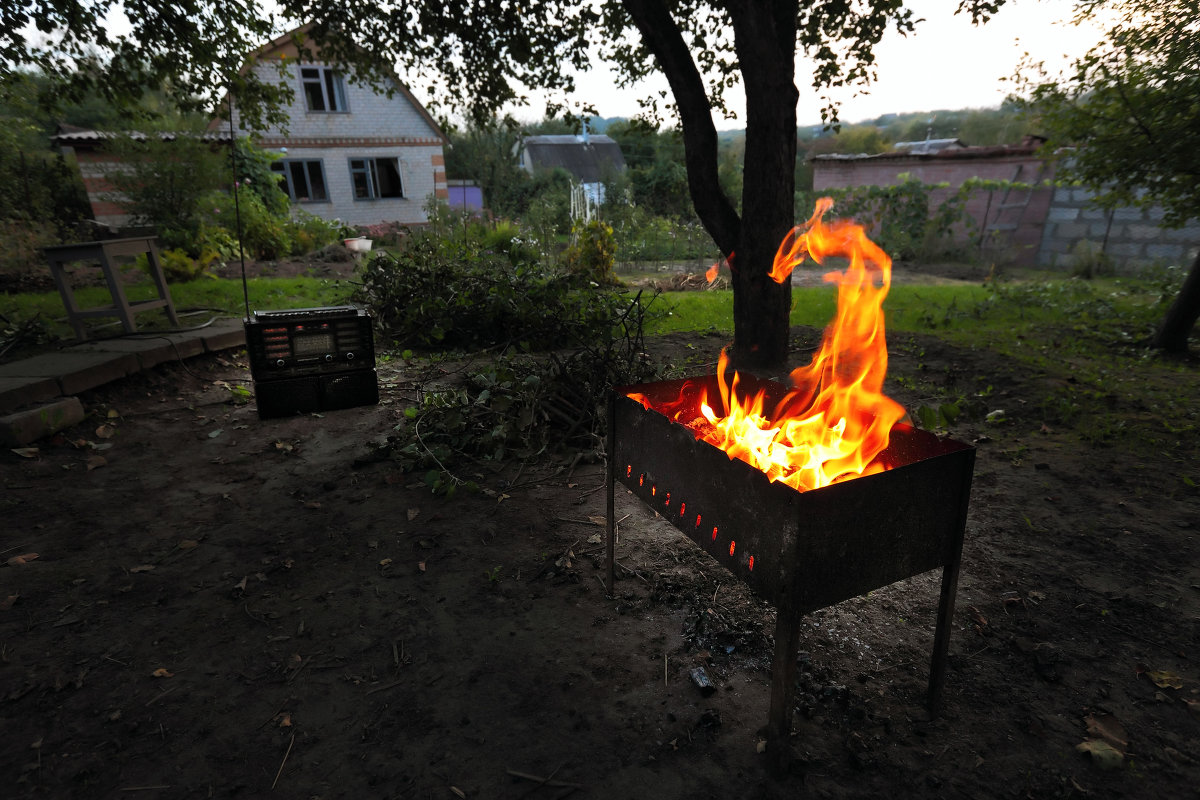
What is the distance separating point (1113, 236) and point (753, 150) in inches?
518

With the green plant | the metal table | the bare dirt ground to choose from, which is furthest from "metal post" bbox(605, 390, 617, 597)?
the green plant

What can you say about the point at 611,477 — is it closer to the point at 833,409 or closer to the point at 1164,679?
the point at 833,409

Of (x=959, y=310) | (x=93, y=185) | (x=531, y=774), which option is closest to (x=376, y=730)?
(x=531, y=774)

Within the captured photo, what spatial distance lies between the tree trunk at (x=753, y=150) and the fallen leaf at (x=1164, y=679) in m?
3.73

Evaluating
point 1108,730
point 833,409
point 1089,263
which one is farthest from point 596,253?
point 1089,263

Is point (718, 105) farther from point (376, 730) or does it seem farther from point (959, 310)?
point (376, 730)

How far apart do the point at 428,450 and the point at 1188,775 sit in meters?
4.46

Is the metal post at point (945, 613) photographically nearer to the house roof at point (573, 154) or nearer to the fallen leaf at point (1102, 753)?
the fallen leaf at point (1102, 753)

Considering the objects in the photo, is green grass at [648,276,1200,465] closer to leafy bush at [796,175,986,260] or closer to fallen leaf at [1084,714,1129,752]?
fallen leaf at [1084,714,1129,752]

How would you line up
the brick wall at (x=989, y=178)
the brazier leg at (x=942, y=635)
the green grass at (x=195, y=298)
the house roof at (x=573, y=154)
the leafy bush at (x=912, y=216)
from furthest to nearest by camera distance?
the house roof at (x=573, y=154) < the leafy bush at (x=912, y=216) < the brick wall at (x=989, y=178) < the green grass at (x=195, y=298) < the brazier leg at (x=942, y=635)

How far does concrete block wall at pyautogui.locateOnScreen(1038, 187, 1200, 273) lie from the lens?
40.3 feet

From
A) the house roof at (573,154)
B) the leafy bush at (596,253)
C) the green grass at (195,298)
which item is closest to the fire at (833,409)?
the green grass at (195,298)

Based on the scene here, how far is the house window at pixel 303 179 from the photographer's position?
20.7 m

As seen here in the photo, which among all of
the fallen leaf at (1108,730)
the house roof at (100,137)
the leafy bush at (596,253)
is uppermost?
the house roof at (100,137)
